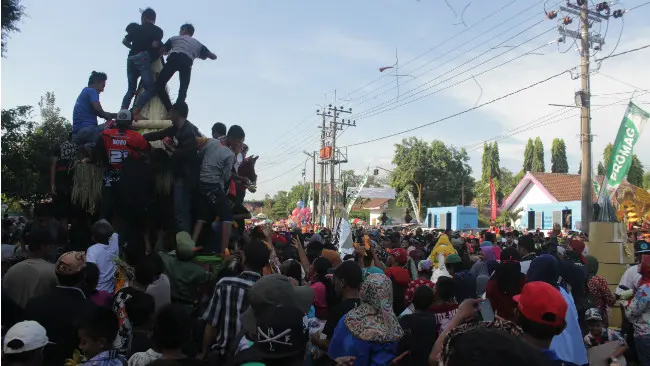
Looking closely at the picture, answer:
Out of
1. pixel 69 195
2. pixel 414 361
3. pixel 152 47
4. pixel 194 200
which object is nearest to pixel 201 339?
pixel 414 361

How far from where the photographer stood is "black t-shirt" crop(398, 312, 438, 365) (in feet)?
13.9

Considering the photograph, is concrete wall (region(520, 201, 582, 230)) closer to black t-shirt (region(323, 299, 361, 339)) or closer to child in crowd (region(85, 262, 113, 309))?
black t-shirt (region(323, 299, 361, 339))

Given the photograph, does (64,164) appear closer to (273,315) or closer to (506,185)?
(273,315)

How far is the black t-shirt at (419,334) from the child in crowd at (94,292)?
235 cm

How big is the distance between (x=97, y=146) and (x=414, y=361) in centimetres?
532

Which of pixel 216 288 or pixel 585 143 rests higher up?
pixel 585 143

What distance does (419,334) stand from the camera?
434cm

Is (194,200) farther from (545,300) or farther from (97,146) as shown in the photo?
(545,300)

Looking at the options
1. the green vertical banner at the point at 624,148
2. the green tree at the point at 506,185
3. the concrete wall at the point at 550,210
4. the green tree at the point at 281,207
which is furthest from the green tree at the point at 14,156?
the green tree at the point at 281,207

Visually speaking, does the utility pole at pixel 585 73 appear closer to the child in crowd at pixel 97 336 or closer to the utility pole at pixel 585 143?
the utility pole at pixel 585 143

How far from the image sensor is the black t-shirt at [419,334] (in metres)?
4.24

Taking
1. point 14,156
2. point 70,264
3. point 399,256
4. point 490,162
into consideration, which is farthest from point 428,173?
point 70,264

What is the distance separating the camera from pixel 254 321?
3043mm

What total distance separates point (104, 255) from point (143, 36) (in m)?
4.14
